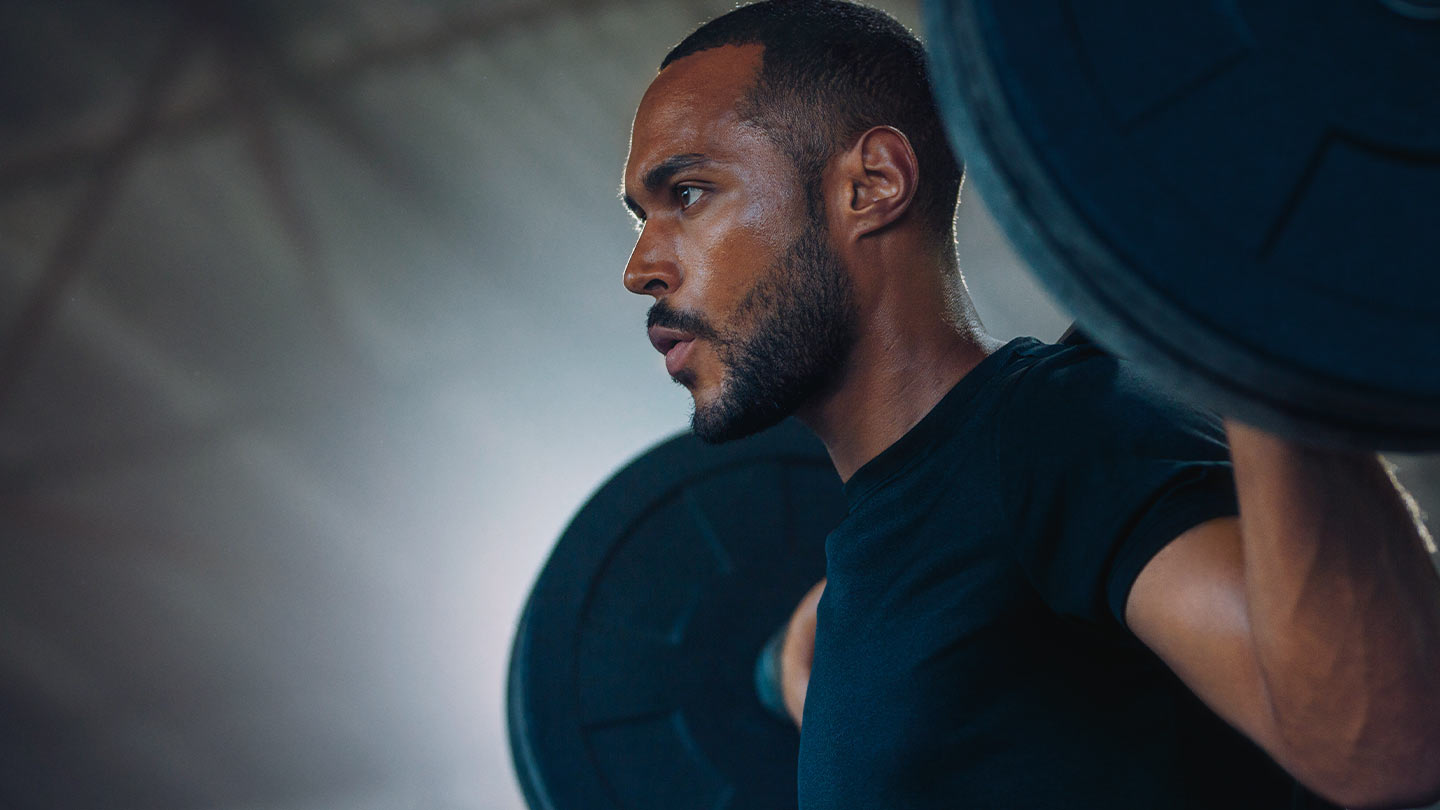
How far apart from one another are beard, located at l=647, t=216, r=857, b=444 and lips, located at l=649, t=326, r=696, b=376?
23 mm

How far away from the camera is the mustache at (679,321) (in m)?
0.96

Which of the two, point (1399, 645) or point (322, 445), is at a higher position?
point (322, 445)

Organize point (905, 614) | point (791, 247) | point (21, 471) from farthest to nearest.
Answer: point (21, 471) → point (791, 247) → point (905, 614)

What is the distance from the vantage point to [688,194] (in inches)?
39.2

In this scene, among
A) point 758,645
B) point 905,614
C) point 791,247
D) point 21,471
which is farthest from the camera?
point 21,471

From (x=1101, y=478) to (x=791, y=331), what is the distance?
40 centimetres

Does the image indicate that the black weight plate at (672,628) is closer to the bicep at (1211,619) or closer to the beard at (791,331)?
the beard at (791,331)

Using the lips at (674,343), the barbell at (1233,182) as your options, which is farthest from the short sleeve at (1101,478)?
the lips at (674,343)

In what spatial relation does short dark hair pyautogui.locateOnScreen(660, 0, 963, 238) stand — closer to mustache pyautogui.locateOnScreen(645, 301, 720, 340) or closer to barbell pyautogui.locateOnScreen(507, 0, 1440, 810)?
mustache pyautogui.locateOnScreen(645, 301, 720, 340)

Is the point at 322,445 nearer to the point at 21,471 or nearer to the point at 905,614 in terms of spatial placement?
the point at 21,471

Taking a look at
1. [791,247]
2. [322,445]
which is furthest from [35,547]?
[791,247]

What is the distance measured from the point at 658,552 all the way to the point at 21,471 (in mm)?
2764

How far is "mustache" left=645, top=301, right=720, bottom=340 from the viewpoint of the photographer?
96 cm

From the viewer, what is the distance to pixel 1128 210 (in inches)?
16.9
